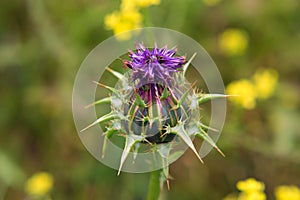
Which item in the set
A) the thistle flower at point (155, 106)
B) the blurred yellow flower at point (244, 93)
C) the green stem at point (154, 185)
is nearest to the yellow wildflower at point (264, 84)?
the blurred yellow flower at point (244, 93)

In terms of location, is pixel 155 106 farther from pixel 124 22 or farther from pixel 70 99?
pixel 70 99

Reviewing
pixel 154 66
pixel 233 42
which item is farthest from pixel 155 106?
pixel 233 42

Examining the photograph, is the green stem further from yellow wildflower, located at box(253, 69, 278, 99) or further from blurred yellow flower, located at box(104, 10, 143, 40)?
yellow wildflower, located at box(253, 69, 278, 99)

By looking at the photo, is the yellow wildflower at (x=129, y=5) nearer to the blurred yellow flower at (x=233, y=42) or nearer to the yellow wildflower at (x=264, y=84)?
the yellow wildflower at (x=264, y=84)

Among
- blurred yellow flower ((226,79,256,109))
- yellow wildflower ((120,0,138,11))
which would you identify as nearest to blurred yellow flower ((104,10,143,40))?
yellow wildflower ((120,0,138,11))

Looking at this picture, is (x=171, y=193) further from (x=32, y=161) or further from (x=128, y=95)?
(x=128, y=95)
